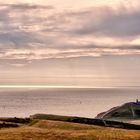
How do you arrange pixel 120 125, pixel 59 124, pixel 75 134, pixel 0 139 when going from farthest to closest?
pixel 120 125
pixel 59 124
pixel 75 134
pixel 0 139

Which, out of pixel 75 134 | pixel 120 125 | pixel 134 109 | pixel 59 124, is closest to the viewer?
pixel 75 134

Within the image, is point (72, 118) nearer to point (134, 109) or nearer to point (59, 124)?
point (59, 124)

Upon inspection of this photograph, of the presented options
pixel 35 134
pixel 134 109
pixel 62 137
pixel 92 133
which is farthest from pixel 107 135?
pixel 134 109

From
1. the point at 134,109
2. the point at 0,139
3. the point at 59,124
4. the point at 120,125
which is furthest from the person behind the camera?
the point at 134,109

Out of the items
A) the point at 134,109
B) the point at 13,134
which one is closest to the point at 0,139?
the point at 13,134

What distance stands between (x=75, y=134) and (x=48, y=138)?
231 cm

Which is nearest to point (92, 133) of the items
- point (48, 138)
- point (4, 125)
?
point (48, 138)

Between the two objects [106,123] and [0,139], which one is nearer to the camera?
[0,139]

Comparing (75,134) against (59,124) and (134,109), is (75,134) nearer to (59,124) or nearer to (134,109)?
(59,124)

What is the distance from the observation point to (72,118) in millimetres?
45625

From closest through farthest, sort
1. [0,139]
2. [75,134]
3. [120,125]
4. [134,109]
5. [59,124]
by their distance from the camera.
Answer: [0,139]
[75,134]
[59,124]
[120,125]
[134,109]

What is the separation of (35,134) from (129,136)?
682 cm

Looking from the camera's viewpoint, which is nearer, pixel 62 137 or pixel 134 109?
pixel 62 137

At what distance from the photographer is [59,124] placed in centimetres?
3756
